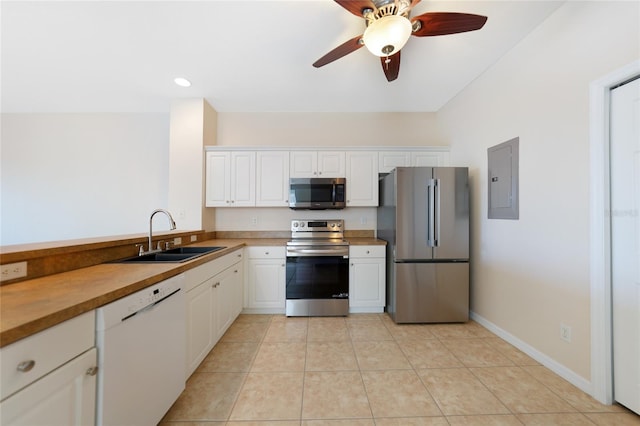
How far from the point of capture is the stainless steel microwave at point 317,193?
321cm

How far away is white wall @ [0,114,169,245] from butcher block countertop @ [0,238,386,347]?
2.54 meters

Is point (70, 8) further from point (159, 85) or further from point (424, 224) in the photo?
point (424, 224)

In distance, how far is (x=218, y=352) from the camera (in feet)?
6.98

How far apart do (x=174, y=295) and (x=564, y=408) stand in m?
2.51

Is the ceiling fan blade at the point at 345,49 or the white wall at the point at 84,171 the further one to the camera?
the white wall at the point at 84,171

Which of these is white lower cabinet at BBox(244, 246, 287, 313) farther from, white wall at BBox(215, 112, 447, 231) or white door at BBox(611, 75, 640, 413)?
white door at BBox(611, 75, 640, 413)

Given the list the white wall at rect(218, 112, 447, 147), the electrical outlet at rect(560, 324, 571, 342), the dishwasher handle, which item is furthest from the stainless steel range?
the electrical outlet at rect(560, 324, 571, 342)

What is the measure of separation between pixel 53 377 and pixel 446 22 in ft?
8.44

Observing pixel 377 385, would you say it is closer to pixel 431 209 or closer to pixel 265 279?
pixel 265 279

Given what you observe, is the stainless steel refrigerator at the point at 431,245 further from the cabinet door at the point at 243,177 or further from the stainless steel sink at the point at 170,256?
the stainless steel sink at the point at 170,256

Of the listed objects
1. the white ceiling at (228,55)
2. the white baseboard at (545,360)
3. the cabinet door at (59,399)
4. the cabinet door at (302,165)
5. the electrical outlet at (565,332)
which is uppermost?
the white ceiling at (228,55)

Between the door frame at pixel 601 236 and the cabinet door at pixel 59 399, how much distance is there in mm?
2738

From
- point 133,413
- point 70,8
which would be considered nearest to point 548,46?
point 133,413

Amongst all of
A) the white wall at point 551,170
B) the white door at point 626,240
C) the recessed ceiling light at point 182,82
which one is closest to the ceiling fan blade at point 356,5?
the white wall at point 551,170
